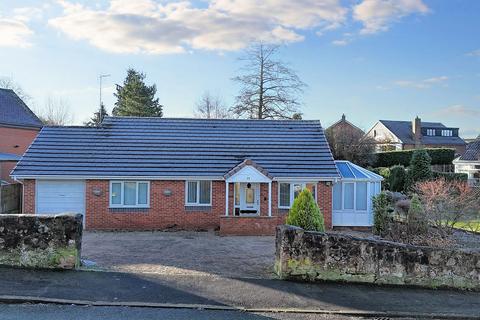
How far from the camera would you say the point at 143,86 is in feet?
186

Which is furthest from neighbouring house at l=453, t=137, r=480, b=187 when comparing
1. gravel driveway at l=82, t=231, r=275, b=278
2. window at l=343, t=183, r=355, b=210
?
gravel driveway at l=82, t=231, r=275, b=278

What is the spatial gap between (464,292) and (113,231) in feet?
47.9

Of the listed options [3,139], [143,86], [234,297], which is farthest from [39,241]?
[143,86]

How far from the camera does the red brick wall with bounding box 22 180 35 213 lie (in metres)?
20.2

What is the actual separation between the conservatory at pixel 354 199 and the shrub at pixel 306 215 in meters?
8.21

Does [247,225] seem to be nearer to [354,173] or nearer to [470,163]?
[354,173]

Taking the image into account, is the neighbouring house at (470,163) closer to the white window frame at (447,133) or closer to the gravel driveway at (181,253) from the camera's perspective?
the white window frame at (447,133)

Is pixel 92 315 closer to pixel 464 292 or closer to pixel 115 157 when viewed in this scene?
pixel 464 292

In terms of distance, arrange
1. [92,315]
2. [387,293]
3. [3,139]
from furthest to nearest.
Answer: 1. [3,139]
2. [387,293]
3. [92,315]

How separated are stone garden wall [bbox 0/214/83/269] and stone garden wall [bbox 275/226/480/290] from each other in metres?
4.82

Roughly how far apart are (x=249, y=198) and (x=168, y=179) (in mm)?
3891

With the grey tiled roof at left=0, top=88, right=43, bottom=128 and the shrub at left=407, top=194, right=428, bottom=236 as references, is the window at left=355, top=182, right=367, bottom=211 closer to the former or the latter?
the shrub at left=407, top=194, right=428, bottom=236

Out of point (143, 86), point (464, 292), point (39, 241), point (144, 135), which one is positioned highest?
point (143, 86)

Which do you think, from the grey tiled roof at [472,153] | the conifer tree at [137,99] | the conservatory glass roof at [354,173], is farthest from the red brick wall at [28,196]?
the grey tiled roof at [472,153]
